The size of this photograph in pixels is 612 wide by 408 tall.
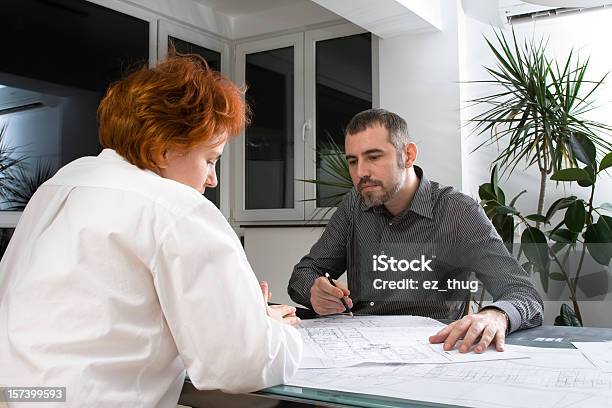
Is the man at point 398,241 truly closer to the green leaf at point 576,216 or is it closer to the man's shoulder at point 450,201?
the man's shoulder at point 450,201

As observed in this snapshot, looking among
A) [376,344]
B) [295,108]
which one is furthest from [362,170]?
[295,108]

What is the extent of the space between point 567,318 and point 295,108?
7.78ft

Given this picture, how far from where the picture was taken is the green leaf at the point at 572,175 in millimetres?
3078

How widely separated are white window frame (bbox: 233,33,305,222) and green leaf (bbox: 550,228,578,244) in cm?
180

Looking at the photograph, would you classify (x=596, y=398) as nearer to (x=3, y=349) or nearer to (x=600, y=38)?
(x=3, y=349)

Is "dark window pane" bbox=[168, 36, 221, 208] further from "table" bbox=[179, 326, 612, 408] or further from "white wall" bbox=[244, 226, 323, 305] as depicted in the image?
"table" bbox=[179, 326, 612, 408]

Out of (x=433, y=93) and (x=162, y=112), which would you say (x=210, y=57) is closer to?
(x=433, y=93)

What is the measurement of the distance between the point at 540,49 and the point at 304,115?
5.45ft

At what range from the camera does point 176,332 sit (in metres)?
0.96

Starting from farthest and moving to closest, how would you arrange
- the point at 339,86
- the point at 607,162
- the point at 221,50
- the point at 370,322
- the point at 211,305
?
the point at 221,50 → the point at 339,86 → the point at 607,162 → the point at 370,322 → the point at 211,305

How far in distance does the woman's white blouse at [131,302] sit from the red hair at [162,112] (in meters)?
0.12

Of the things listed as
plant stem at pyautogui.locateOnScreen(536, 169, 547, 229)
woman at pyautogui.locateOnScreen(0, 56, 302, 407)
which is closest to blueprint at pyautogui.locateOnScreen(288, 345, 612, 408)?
woman at pyautogui.locateOnScreen(0, 56, 302, 407)

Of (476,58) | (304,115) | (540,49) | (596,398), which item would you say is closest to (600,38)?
(540,49)

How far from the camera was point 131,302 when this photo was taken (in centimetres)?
96
